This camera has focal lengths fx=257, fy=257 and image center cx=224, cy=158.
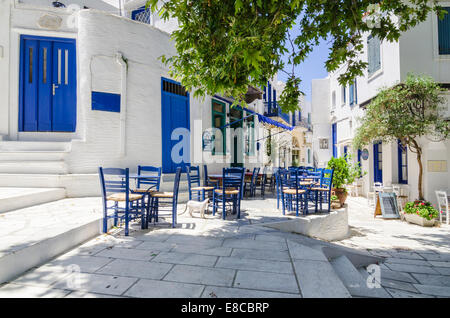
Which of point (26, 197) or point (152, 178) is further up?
point (152, 178)

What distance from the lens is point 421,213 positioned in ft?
24.4

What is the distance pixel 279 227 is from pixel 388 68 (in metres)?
7.64

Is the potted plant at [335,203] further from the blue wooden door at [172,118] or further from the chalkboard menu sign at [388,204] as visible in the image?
the blue wooden door at [172,118]

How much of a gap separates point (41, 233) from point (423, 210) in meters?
9.13

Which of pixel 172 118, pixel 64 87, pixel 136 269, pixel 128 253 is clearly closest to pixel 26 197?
pixel 64 87

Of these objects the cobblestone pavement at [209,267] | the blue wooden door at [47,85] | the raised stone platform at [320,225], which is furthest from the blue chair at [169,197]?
the blue wooden door at [47,85]

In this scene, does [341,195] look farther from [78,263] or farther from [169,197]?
[78,263]

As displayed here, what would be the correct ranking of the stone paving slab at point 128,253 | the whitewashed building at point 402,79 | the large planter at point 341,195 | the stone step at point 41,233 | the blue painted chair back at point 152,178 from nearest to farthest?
the stone step at point 41,233 → the stone paving slab at point 128,253 → the blue painted chair back at point 152,178 → the large planter at point 341,195 → the whitewashed building at point 402,79

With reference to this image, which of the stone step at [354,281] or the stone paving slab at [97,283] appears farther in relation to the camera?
the stone step at [354,281]

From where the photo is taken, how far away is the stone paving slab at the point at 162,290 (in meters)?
2.33

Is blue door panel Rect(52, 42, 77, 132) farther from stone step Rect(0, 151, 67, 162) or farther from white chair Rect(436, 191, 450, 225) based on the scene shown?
white chair Rect(436, 191, 450, 225)

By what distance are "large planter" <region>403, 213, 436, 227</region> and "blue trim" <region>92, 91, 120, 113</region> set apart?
9159mm

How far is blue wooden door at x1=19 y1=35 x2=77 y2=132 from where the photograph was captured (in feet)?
23.0

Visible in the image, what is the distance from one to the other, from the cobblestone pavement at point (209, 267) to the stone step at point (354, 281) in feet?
0.45
